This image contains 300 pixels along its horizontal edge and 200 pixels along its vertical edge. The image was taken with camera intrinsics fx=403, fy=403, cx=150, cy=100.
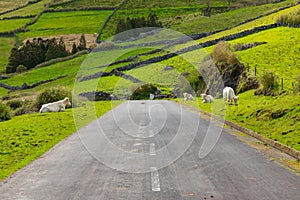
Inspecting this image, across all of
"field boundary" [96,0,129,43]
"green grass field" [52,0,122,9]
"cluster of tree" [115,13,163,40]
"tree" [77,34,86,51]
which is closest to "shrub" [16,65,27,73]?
"tree" [77,34,86,51]

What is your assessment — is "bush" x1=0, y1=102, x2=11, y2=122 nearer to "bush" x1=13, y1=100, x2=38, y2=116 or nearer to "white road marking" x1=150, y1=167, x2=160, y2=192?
"bush" x1=13, y1=100, x2=38, y2=116

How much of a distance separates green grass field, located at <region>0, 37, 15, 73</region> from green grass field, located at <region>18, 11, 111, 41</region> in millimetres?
4686

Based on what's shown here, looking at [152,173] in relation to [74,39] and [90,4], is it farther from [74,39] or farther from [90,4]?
[90,4]

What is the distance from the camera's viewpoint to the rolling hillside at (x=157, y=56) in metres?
24.7

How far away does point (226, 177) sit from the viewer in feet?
36.7

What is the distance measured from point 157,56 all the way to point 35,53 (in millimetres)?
57375

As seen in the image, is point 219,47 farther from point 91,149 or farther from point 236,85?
point 91,149

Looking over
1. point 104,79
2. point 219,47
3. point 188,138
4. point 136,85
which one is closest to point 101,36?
point 104,79

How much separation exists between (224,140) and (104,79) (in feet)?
203

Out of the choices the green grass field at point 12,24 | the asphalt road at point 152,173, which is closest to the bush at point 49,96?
the asphalt road at point 152,173

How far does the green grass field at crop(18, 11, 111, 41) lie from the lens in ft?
500

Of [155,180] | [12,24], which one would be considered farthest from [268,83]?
[12,24]

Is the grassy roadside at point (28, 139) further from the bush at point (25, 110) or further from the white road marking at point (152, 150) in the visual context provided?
the bush at point (25, 110)

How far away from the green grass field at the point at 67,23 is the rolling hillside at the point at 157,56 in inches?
14.9
